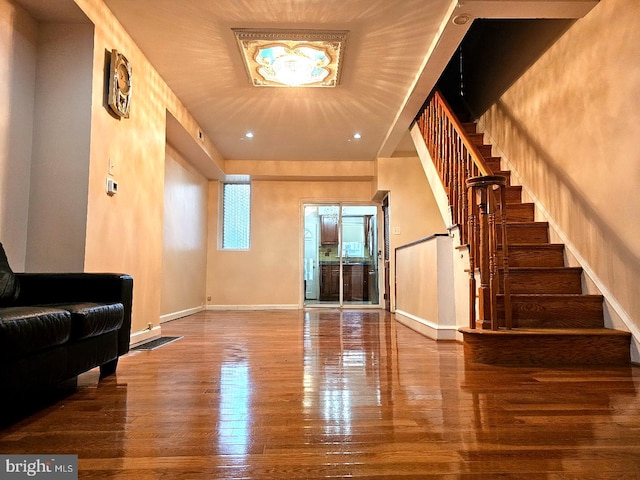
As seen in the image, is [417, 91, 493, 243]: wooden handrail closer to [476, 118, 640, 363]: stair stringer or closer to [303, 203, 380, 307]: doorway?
[476, 118, 640, 363]: stair stringer

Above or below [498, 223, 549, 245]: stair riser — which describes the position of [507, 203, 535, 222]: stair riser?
above

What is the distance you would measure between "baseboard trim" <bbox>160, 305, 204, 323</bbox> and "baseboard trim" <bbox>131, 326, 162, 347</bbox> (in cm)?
131

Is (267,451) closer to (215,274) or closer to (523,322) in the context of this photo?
(523,322)

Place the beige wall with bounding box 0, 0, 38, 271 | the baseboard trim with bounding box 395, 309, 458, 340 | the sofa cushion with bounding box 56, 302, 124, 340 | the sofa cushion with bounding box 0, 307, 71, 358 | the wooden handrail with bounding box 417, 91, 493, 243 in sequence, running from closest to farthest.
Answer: the sofa cushion with bounding box 0, 307, 71, 358
the sofa cushion with bounding box 56, 302, 124, 340
the beige wall with bounding box 0, 0, 38, 271
the wooden handrail with bounding box 417, 91, 493, 243
the baseboard trim with bounding box 395, 309, 458, 340

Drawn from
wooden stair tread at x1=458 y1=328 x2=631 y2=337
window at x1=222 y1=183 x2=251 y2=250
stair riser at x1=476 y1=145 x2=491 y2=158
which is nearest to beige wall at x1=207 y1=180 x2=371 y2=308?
window at x1=222 y1=183 x2=251 y2=250

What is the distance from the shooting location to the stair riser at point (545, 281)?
317cm

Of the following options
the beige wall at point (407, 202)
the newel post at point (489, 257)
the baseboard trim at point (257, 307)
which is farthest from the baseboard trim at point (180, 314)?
the newel post at point (489, 257)

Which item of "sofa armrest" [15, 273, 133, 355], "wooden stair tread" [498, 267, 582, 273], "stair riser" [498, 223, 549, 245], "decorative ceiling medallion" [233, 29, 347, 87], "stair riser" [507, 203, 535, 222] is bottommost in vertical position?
"sofa armrest" [15, 273, 133, 355]

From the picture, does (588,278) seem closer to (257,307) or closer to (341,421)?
(341,421)

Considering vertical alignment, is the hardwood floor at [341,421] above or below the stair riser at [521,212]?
below

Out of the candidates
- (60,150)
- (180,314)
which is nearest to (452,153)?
(60,150)

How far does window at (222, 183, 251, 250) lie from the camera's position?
7.56 metres

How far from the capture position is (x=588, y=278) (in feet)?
10.1

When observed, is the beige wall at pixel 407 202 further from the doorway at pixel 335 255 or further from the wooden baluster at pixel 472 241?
the wooden baluster at pixel 472 241
